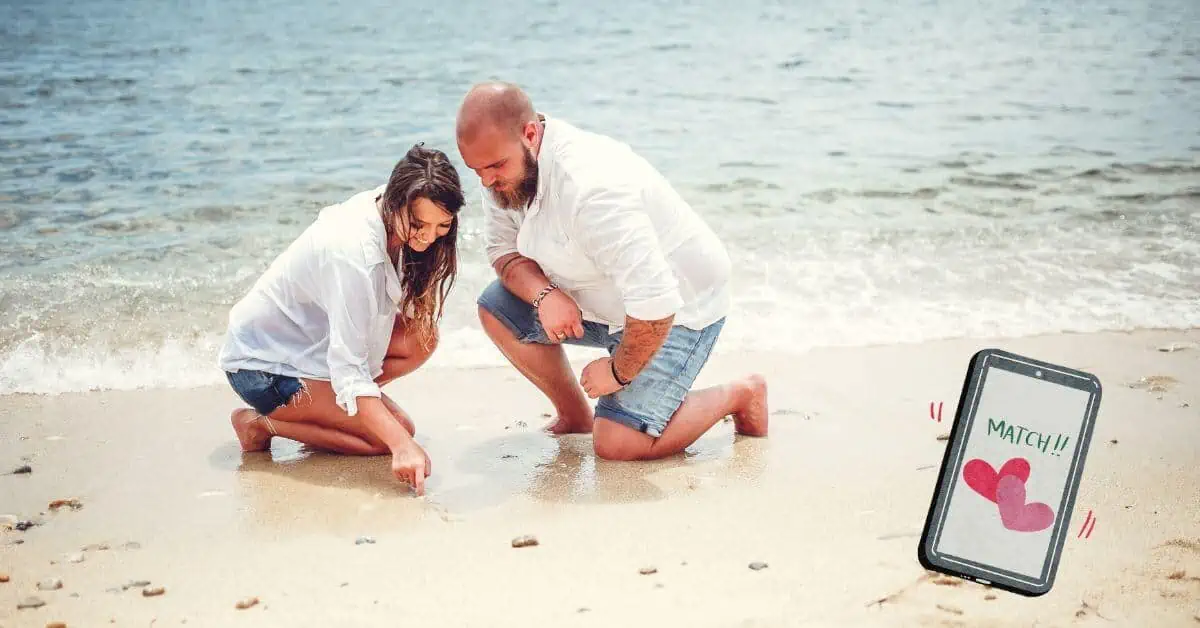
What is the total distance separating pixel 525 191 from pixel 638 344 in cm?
59

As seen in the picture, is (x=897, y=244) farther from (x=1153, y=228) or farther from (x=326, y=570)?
(x=326, y=570)

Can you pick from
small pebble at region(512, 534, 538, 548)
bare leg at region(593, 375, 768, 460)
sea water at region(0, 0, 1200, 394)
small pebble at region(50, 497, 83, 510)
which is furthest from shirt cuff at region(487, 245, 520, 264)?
small pebble at region(50, 497, 83, 510)

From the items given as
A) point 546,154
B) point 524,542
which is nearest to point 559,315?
point 546,154

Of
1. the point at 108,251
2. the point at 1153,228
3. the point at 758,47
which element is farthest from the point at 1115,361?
the point at 758,47

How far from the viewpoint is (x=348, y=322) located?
132 inches

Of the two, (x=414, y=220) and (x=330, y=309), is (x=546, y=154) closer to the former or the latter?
(x=414, y=220)

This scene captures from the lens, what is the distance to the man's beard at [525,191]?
11.2 feet

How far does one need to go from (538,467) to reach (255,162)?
6.65m

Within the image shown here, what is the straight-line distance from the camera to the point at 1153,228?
706 cm

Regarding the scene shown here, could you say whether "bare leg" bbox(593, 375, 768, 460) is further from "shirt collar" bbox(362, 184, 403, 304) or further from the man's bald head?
the man's bald head

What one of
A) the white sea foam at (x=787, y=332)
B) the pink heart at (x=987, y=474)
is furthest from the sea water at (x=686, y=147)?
the pink heart at (x=987, y=474)

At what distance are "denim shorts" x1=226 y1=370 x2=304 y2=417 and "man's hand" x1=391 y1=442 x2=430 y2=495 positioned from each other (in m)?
0.51

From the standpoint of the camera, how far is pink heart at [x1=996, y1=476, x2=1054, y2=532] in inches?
90.0

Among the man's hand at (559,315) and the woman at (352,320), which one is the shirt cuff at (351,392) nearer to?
the woman at (352,320)
